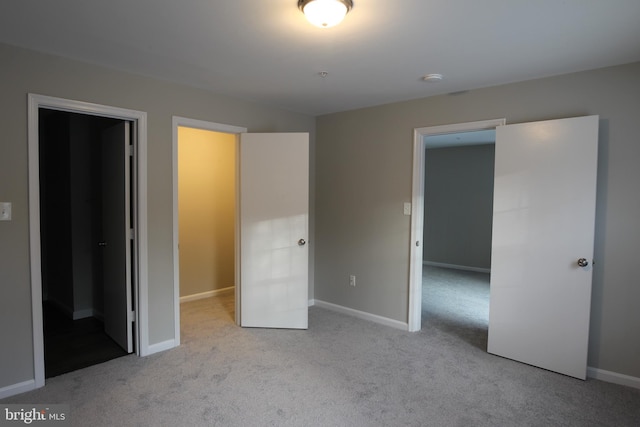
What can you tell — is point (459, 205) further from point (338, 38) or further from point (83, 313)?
point (83, 313)

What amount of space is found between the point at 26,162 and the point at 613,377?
15.0 feet

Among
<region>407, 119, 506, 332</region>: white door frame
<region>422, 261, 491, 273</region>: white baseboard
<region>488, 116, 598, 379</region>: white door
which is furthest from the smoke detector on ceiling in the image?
<region>422, 261, 491, 273</region>: white baseboard

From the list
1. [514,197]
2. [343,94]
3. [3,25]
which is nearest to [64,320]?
[3,25]

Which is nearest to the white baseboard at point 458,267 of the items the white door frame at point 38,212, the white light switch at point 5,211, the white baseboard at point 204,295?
the white baseboard at point 204,295

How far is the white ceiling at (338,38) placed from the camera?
1.90m

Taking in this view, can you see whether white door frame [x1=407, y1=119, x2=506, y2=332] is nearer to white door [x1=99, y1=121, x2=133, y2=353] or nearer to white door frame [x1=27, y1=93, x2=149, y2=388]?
white door frame [x1=27, y1=93, x2=149, y2=388]

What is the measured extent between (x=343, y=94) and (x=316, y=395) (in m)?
2.69

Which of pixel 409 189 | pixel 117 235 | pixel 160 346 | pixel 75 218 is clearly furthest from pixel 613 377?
pixel 75 218

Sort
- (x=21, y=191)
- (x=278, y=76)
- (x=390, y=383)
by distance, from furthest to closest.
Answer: (x=278, y=76), (x=390, y=383), (x=21, y=191)

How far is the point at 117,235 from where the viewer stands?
3.25m

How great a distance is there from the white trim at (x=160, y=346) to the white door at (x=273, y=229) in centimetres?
76

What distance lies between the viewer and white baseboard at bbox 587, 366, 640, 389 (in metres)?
2.65

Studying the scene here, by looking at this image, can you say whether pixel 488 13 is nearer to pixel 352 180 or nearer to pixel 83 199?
pixel 352 180

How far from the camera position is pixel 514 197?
3031mm
